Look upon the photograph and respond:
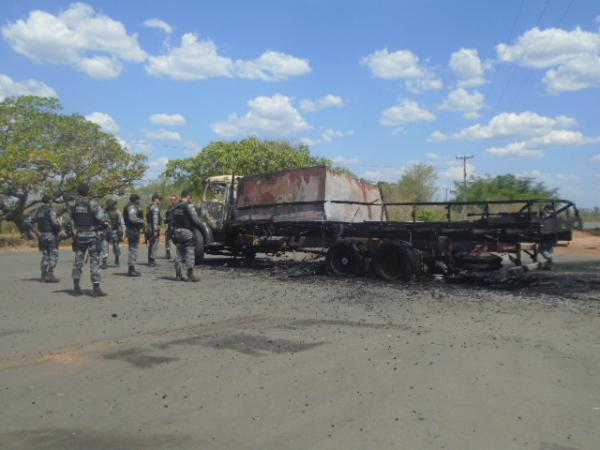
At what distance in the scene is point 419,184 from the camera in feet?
182

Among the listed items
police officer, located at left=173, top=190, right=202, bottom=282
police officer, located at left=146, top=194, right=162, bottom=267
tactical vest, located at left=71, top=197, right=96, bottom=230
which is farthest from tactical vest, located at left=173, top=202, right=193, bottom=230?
police officer, located at left=146, top=194, right=162, bottom=267

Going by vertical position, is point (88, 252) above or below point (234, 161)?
below

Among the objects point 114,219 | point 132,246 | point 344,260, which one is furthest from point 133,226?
point 344,260

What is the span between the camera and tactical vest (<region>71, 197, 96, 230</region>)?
878 cm

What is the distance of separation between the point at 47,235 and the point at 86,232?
2.21 metres

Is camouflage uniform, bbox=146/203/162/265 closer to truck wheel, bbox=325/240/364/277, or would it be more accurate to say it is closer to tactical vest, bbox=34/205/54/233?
tactical vest, bbox=34/205/54/233

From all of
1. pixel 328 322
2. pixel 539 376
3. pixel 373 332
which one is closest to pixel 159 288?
pixel 328 322

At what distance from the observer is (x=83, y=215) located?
28.8 ft

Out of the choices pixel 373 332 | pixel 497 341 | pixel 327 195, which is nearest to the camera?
pixel 497 341

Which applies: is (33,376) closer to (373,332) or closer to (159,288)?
(373,332)

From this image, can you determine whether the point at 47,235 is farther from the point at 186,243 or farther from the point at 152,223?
the point at 152,223

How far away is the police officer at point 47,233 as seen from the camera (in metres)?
10.5

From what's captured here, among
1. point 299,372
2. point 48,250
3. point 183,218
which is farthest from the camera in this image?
point 183,218

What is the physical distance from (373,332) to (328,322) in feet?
2.45
